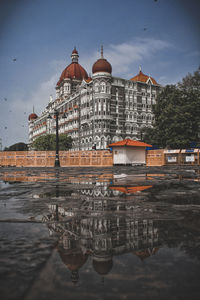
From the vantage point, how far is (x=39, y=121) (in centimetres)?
9888

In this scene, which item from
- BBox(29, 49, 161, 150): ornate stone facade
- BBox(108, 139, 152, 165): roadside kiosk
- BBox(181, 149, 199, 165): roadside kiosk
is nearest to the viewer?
BBox(181, 149, 199, 165): roadside kiosk

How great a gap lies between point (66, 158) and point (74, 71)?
61.5 metres

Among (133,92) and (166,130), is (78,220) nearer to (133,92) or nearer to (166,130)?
(166,130)

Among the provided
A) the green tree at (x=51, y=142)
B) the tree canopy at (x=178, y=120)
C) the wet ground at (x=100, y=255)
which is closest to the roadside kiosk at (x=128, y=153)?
the tree canopy at (x=178, y=120)

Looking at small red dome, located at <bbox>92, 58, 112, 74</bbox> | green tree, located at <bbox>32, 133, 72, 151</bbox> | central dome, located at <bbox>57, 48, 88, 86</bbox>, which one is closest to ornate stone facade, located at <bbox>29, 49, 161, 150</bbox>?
small red dome, located at <bbox>92, 58, 112, 74</bbox>

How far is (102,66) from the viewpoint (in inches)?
2186

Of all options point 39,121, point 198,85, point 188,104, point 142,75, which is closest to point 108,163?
point 188,104

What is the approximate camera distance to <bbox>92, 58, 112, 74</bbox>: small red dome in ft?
182

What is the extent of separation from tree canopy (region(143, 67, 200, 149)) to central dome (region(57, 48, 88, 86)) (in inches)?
1992

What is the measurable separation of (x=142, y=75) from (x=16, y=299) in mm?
71603

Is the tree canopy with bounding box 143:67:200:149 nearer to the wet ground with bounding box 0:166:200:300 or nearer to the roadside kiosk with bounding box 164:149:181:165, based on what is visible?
the roadside kiosk with bounding box 164:149:181:165

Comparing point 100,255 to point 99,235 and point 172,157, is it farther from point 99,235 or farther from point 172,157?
point 172,157

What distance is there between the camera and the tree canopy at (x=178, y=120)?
3206 centimetres

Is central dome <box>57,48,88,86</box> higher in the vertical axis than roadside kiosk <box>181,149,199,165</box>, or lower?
higher
